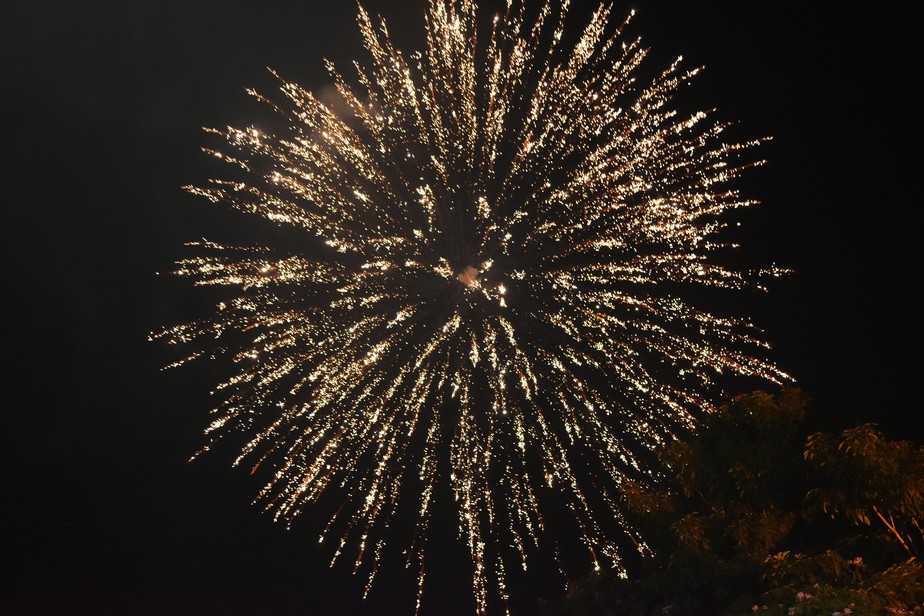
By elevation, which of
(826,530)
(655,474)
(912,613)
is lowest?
(912,613)

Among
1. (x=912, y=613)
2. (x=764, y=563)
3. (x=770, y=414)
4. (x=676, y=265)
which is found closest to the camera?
(x=912, y=613)

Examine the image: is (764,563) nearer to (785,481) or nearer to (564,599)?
(785,481)

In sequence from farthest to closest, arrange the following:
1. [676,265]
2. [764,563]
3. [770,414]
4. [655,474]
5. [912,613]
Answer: [655,474] → [676,265] → [770,414] → [764,563] → [912,613]

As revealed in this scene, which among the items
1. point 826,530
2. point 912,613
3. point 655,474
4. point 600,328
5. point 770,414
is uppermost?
point 600,328

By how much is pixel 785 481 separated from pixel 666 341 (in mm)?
2562

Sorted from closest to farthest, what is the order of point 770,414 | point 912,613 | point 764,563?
point 912,613, point 764,563, point 770,414

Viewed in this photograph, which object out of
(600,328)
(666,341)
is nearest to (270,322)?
(600,328)

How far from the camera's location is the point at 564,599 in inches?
445

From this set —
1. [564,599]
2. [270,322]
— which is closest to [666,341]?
[564,599]

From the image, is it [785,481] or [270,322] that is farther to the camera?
[270,322]

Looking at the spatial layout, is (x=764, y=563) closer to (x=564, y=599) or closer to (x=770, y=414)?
(x=770, y=414)

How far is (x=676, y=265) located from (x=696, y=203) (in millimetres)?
962

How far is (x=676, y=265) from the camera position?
1077cm

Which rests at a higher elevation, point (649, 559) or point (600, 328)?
point (600, 328)
